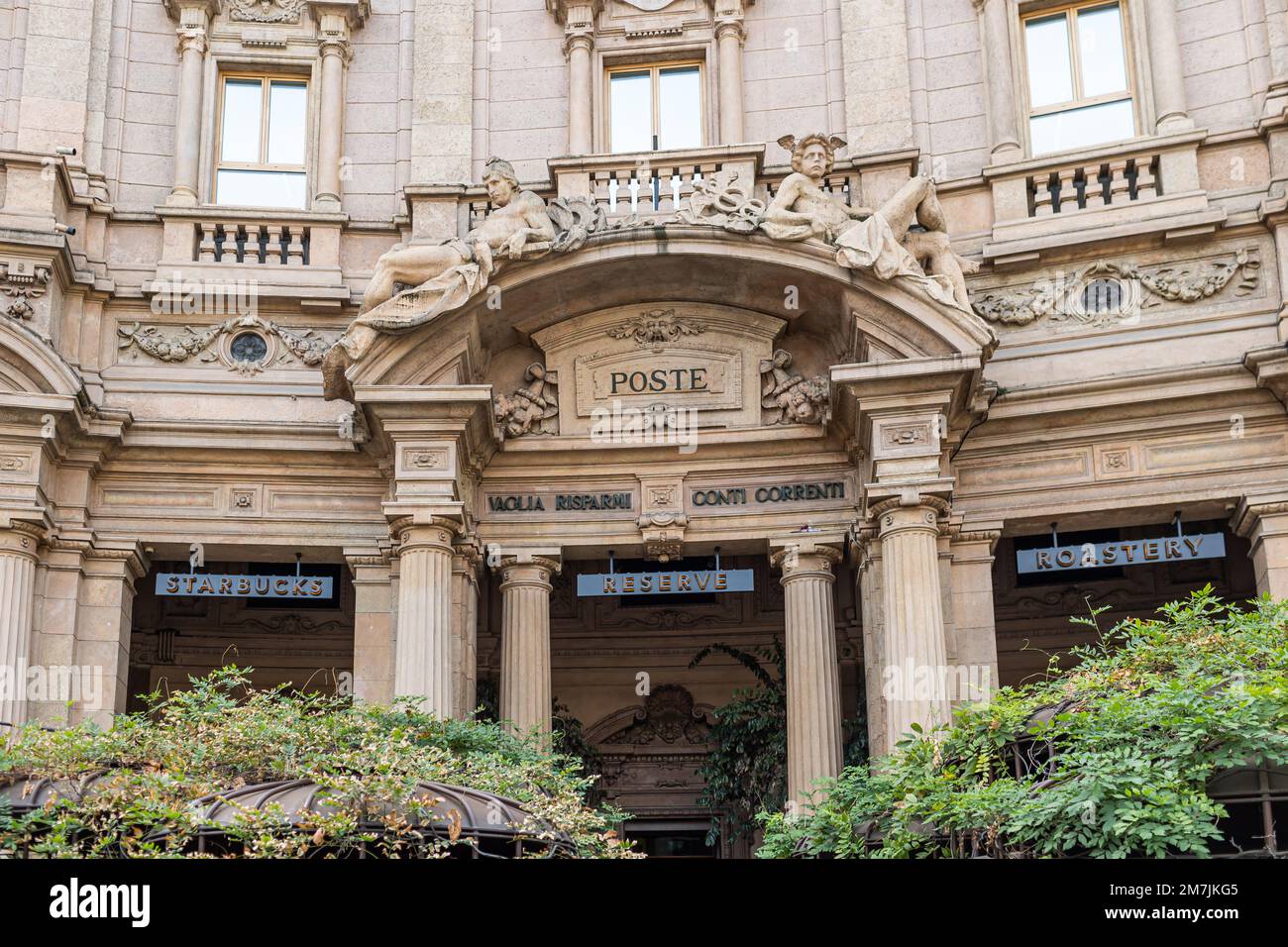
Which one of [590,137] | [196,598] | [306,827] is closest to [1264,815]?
[306,827]

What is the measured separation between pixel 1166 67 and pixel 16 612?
1445 cm

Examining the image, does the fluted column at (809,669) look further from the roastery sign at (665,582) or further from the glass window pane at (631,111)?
the glass window pane at (631,111)

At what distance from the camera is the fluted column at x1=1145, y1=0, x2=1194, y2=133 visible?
62.0 feet

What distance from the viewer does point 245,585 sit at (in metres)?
18.6

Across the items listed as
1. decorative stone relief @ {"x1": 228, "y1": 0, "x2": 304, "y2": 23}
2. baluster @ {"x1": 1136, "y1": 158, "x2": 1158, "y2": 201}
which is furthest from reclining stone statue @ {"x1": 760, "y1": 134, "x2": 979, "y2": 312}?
decorative stone relief @ {"x1": 228, "y1": 0, "x2": 304, "y2": 23}

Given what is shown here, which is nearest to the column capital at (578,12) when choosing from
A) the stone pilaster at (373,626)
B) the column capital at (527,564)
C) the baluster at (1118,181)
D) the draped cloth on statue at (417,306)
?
the draped cloth on statue at (417,306)

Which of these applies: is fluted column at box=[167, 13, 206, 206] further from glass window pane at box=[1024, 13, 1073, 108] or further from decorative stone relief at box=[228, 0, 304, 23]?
glass window pane at box=[1024, 13, 1073, 108]

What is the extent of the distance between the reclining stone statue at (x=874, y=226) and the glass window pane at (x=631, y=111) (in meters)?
3.03

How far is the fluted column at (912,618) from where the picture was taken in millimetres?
16328

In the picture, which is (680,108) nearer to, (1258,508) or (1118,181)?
(1118,181)

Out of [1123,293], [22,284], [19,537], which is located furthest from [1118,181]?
[19,537]

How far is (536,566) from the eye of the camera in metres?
18.7
